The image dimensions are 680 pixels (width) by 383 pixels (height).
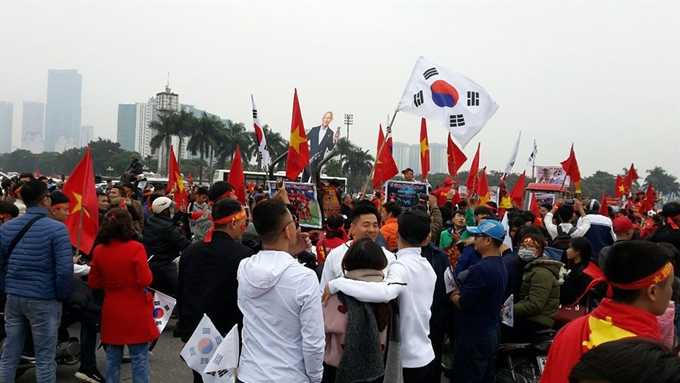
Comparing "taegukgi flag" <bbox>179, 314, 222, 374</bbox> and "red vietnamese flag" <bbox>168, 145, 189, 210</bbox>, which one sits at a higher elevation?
"red vietnamese flag" <bbox>168, 145, 189, 210</bbox>

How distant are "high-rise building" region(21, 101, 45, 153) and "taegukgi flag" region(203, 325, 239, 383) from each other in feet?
660

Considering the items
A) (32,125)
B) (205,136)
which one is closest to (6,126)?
(32,125)

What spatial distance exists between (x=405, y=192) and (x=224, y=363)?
7.38 metres

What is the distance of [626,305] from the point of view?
2.09m

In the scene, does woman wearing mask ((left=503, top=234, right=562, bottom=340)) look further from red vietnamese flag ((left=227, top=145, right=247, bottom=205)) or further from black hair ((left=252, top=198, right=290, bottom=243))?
red vietnamese flag ((left=227, top=145, right=247, bottom=205))

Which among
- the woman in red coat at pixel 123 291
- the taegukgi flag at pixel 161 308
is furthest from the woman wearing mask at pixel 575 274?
the woman in red coat at pixel 123 291

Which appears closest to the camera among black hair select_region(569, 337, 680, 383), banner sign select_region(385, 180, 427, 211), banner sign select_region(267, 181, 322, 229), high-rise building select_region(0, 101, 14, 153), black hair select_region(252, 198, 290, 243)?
black hair select_region(569, 337, 680, 383)

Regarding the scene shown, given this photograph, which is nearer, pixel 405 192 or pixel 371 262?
pixel 371 262

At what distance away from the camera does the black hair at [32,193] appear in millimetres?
4454

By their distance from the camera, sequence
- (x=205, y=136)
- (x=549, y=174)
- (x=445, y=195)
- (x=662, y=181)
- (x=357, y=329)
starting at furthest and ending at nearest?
1. (x=662, y=181)
2. (x=205, y=136)
3. (x=549, y=174)
4. (x=445, y=195)
5. (x=357, y=329)

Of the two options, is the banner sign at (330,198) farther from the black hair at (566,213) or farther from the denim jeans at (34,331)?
the denim jeans at (34,331)

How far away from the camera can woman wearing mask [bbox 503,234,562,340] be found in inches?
192

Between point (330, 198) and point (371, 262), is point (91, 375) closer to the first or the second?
point (371, 262)

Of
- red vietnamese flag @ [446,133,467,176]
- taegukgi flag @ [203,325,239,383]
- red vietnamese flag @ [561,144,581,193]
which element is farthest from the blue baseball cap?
red vietnamese flag @ [561,144,581,193]
